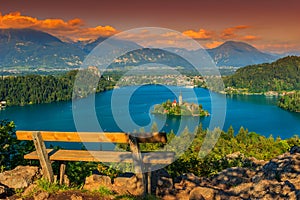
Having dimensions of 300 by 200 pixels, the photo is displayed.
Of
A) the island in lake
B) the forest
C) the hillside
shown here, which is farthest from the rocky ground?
the hillside

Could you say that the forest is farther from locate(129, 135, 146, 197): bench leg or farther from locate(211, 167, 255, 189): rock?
locate(129, 135, 146, 197): bench leg

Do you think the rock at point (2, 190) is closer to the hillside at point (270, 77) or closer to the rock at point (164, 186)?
the rock at point (164, 186)

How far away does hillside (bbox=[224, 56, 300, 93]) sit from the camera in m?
120

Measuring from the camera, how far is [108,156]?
14.7ft

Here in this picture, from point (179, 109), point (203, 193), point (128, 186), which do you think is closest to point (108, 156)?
point (128, 186)

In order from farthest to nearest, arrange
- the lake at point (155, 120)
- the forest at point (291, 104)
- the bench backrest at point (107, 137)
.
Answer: the forest at point (291, 104)
the lake at point (155, 120)
the bench backrest at point (107, 137)

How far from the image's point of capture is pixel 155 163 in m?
4.27

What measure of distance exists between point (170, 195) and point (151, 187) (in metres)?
0.29

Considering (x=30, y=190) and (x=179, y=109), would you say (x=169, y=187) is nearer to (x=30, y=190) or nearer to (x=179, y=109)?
(x=30, y=190)

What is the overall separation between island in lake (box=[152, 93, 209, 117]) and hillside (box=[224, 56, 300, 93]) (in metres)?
53.2

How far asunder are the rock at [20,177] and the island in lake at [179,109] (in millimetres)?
58285

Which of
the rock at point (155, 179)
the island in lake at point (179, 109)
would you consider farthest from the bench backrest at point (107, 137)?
the island in lake at point (179, 109)

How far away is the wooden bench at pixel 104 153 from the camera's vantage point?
392 centimetres

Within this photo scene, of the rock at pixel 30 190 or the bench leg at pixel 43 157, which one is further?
the bench leg at pixel 43 157
